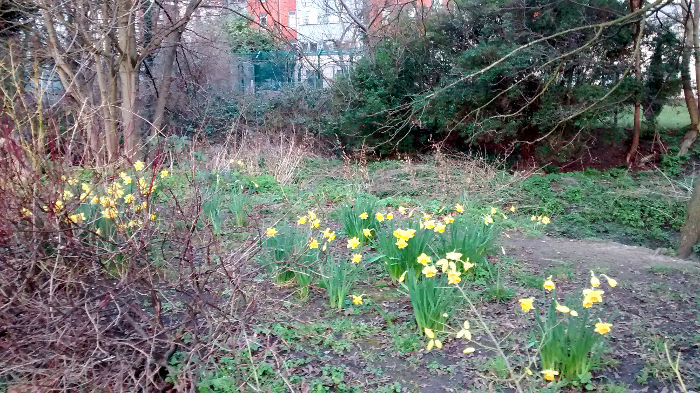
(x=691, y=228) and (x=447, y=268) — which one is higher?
(x=447, y=268)

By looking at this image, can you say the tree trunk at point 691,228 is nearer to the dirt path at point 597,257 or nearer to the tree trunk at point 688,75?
the dirt path at point 597,257

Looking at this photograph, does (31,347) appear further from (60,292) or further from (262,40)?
(262,40)

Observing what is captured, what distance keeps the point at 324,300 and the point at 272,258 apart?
0.53 m

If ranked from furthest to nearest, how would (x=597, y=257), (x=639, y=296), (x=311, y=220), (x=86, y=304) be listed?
(x=597, y=257) → (x=311, y=220) → (x=639, y=296) → (x=86, y=304)

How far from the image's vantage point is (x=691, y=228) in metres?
6.05

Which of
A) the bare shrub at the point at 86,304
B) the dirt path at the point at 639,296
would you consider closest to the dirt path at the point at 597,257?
the dirt path at the point at 639,296

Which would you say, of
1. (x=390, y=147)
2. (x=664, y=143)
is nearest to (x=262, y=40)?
(x=390, y=147)

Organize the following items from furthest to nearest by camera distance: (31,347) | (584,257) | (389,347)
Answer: (584,257)
(389,347)
(31,347)

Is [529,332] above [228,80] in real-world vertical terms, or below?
below

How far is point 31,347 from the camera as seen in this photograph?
113 inches

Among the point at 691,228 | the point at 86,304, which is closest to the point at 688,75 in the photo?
the point at 691,228

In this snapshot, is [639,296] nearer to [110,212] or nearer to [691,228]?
[691,228]

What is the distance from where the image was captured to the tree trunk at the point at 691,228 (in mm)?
5992

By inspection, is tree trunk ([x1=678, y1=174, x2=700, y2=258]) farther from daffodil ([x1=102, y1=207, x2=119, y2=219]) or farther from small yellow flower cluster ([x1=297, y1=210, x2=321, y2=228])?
daffodil ([x1=102, y1=207, x2=119, y2=219])
